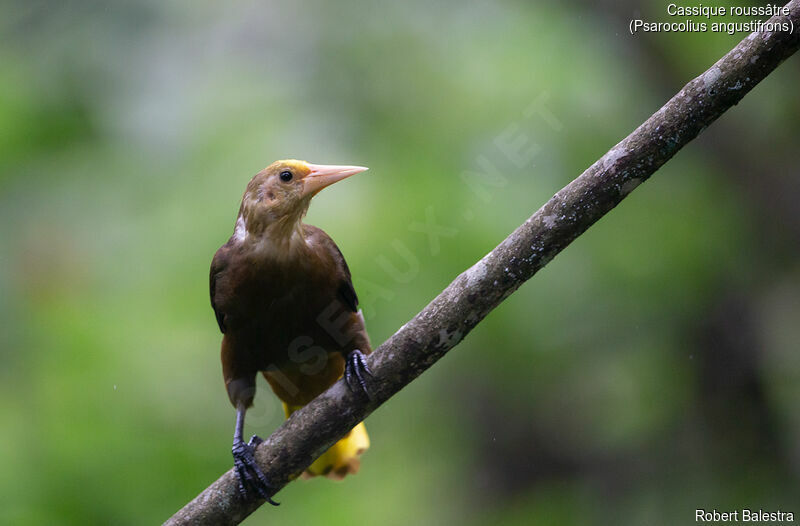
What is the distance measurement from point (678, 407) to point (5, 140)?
3963mm

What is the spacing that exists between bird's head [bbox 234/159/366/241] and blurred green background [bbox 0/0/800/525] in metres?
0.92

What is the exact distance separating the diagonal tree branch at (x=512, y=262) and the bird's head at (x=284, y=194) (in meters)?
0.73

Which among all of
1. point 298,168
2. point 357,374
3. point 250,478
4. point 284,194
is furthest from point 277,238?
point 250,478

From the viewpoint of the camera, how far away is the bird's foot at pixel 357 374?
2707 millimetres

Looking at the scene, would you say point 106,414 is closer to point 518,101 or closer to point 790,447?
point 518,101

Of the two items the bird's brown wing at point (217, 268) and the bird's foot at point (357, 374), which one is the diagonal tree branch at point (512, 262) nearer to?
the bird's foot at point (357, 374)

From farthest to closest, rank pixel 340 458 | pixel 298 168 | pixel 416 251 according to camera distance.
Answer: pixel 416 251, pixel 340 458, pixel 298 168

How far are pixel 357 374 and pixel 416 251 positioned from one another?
1646 millimetres

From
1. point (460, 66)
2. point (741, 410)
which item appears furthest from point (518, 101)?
point (741, 410)

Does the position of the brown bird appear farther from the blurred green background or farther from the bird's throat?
the blurred green background

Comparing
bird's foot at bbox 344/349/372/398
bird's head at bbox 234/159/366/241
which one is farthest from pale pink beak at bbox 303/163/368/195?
bird's foot at bbox 344/349/372/398

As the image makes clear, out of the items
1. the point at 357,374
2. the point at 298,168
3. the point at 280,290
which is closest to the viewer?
the point at 357,374

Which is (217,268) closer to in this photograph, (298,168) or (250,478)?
(298,168)

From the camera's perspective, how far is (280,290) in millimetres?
3133
